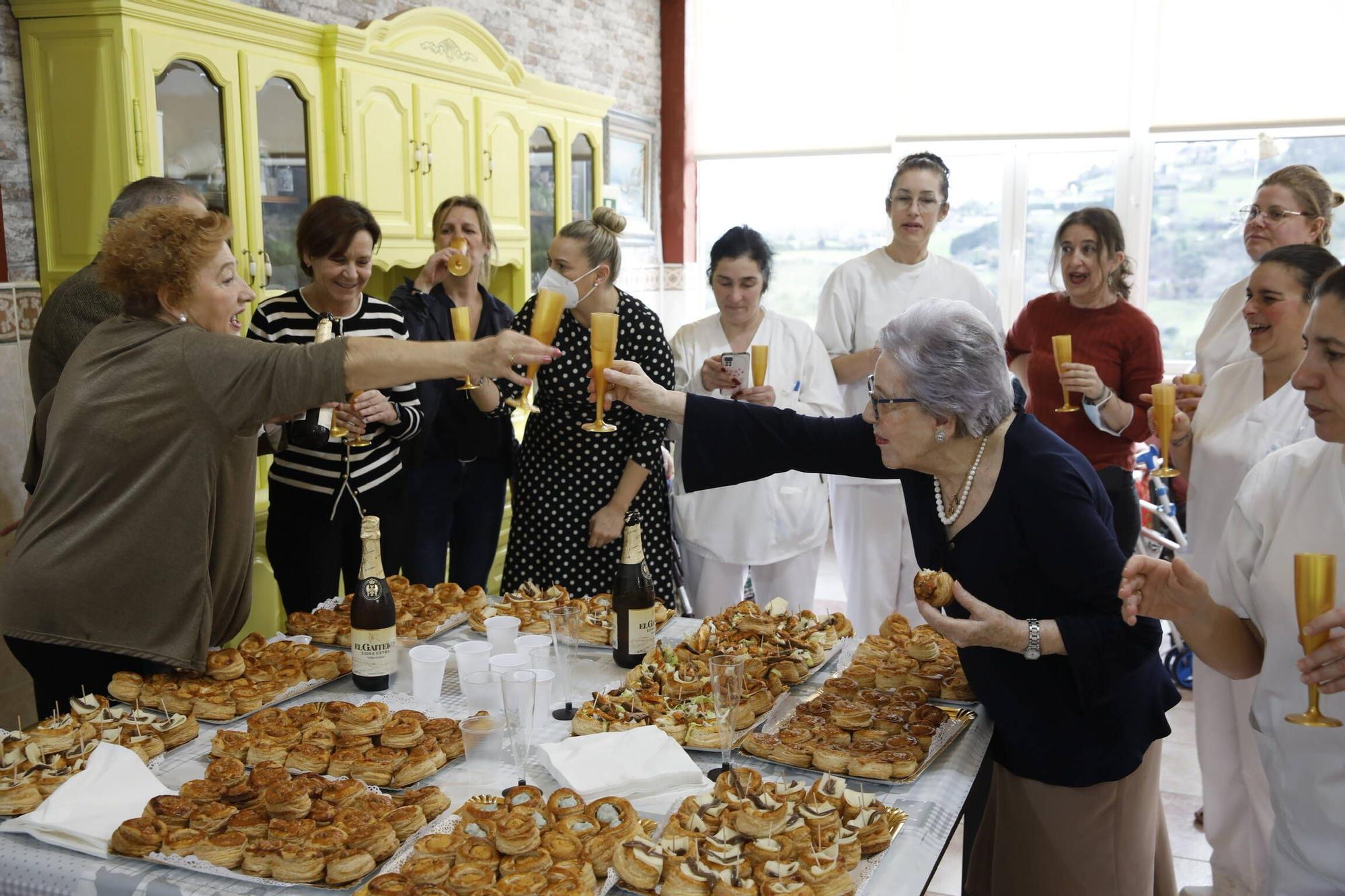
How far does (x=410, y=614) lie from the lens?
2.41 meters

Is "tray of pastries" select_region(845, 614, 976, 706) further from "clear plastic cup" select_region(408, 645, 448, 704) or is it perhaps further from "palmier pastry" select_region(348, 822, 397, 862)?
"palmier pastry" select_region(348, 822, 397, 862)

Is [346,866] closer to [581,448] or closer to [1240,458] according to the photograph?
[581,448]

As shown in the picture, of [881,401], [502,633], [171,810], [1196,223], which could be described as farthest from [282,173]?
[1196,223]

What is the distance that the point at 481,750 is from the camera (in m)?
1.73

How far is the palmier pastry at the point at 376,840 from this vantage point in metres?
1.48

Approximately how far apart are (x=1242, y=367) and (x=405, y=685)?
7.38ft

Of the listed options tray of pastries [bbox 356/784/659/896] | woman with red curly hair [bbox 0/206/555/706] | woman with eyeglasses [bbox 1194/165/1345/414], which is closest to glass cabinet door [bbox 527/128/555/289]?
woman with eyeglasses [bbox 1194/165/1345/414]

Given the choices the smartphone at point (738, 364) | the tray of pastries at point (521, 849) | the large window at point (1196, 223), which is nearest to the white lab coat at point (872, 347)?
the smartphone at point (738, 364)

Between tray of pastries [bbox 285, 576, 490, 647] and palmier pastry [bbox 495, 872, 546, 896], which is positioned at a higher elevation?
tray of pastries [bbox 285, 576, 490, 647]

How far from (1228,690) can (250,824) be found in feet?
8.17

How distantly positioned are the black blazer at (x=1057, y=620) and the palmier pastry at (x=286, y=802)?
1130mm

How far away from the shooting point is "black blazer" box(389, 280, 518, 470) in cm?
A: 347

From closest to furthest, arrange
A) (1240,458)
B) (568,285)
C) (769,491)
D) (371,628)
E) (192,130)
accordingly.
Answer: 1. (371,628)
2. (1240,458)
3. (568,285)
4. (192,130)
5. (769,491)

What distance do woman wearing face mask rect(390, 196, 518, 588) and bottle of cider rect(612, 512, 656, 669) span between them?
4.34 ft
